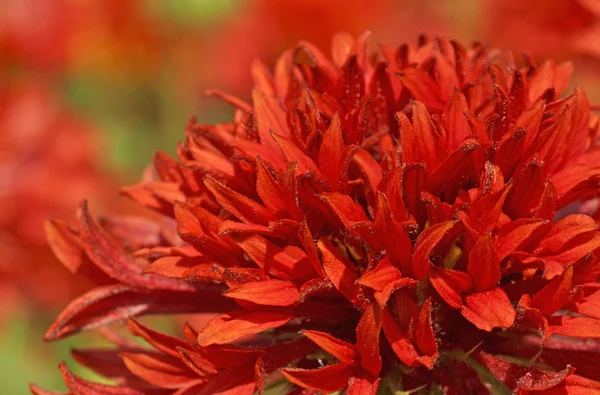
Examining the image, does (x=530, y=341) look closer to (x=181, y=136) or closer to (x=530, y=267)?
(x=530, y=267)

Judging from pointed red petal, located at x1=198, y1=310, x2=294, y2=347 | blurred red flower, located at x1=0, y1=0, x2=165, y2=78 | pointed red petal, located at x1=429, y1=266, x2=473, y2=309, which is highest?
blurred red flower, located at x1=0, y1=0, x2=165, y2=78

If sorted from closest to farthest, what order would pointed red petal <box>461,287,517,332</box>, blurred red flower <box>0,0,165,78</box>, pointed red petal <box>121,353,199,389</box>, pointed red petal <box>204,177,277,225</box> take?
1. pointed red petal <box>461,287,517,332</box>
2. pointed red petal <box>204,177,277,225</box>
3. pointed red petal <box>121,353,199,389</box>
4. blurred red flower <box>0,0,165,78</box>

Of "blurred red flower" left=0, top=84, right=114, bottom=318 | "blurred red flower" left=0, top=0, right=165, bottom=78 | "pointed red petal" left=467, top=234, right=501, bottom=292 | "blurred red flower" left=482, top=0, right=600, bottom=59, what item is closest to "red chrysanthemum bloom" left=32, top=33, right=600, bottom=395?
"pointed red petal" left=467, top=234, right=501, bottom=292

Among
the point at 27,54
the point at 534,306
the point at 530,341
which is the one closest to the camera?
the point at 534,306

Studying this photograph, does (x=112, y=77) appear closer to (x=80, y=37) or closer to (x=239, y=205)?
(x=80, y=37)

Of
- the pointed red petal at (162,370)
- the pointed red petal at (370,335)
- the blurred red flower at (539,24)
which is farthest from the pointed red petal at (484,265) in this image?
the blurred red flower at (539,24)

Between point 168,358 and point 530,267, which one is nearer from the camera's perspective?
point 530,267

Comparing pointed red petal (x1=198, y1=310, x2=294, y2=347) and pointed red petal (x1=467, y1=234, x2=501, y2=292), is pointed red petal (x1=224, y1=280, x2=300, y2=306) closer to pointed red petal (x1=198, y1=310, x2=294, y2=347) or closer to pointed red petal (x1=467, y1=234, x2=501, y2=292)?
pointed red petal (x1=198, y1=310, x2=294, y2=347)

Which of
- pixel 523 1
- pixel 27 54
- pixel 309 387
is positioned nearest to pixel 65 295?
pixel 27 54
